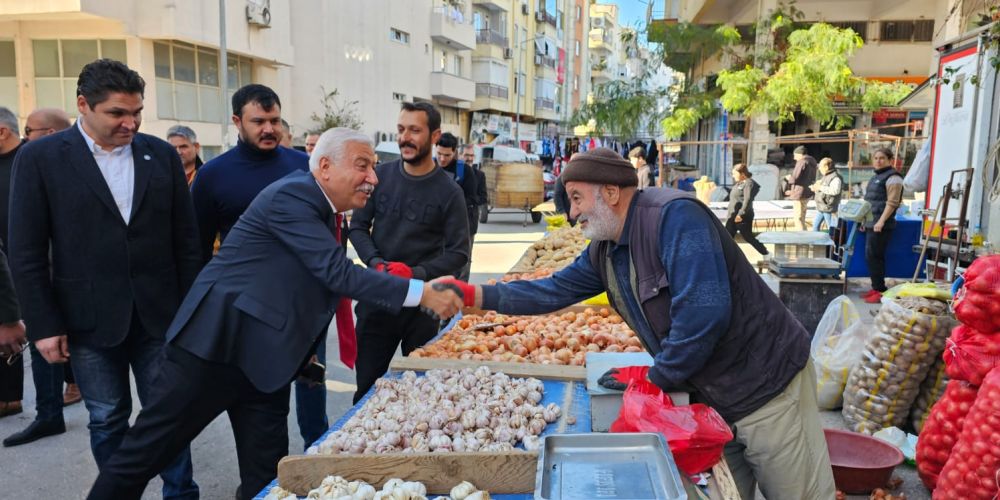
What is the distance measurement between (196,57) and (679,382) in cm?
2379

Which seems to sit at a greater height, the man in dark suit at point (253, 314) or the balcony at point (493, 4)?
the balcony at point (493, 4)

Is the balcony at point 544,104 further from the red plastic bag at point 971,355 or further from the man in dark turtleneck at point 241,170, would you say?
the red plastic bag at point 971,355

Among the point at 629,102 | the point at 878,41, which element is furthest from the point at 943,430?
the point at 878,41

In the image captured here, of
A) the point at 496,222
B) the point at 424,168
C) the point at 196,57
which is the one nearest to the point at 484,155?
the point at 496,222

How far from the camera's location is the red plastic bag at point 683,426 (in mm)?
2273

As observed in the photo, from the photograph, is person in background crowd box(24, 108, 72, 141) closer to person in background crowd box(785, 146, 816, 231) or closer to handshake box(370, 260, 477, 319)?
handshake box(370, 260, 477, 319)

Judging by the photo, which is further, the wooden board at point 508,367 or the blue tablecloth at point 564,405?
the wooden board at point 508,367

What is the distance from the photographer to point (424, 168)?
4.22m

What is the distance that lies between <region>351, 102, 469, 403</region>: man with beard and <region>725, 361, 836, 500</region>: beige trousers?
2.04m

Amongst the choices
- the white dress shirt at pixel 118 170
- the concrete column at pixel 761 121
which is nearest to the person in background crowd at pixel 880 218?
the white dress shirt at pixel 118 170

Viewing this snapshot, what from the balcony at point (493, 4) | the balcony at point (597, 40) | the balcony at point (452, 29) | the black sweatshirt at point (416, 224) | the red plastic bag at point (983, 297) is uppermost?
the balcony at point (597, 40)

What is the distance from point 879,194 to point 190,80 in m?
20.4

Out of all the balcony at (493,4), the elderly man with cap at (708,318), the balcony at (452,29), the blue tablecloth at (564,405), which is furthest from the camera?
the balcony at (493,4)

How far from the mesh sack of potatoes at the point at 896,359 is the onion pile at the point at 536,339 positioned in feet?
5.41
